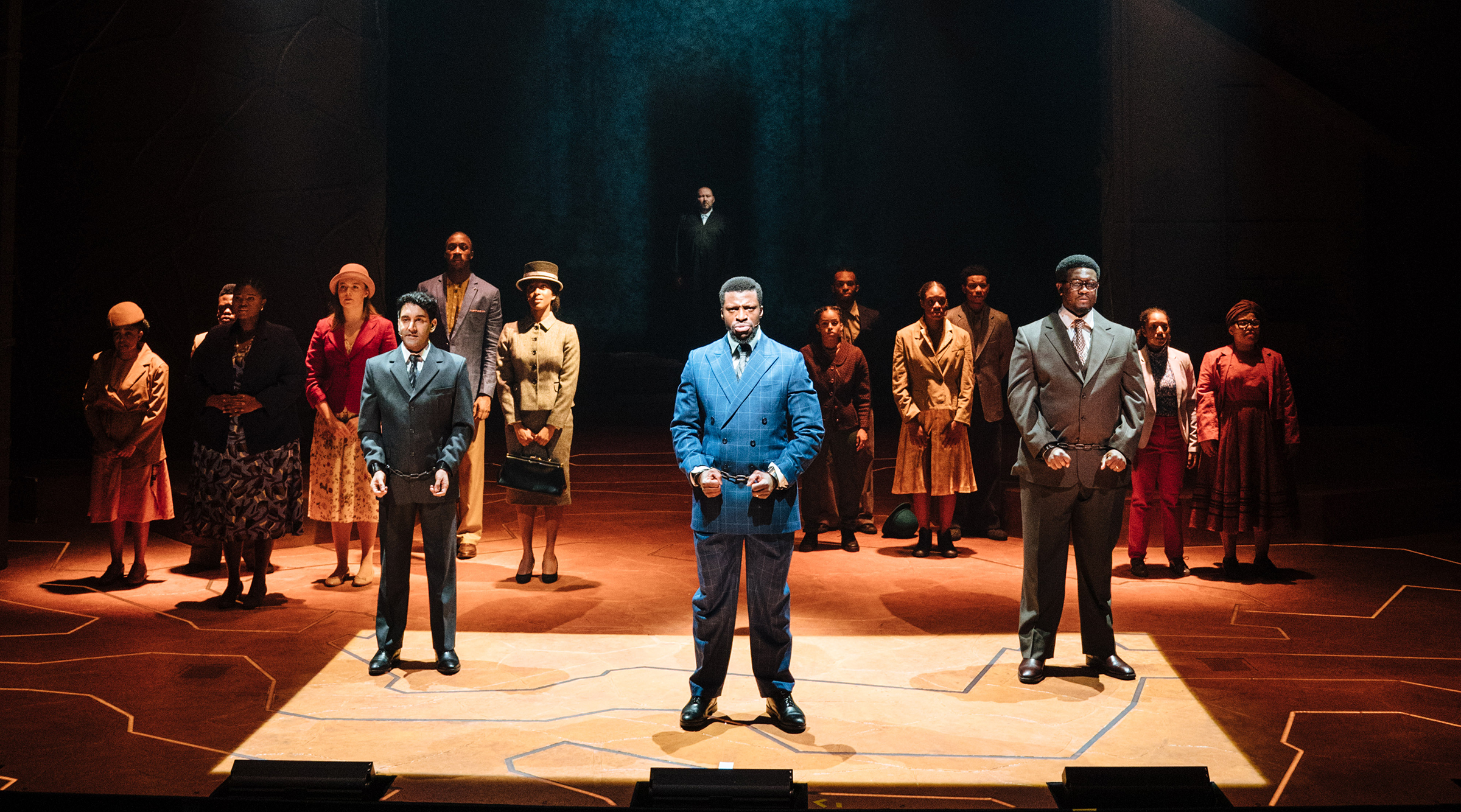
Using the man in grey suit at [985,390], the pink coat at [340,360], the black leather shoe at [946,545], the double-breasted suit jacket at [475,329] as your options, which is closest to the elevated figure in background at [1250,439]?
the man in grey suit at [985,390]

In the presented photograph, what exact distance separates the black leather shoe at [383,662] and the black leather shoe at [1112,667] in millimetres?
2896

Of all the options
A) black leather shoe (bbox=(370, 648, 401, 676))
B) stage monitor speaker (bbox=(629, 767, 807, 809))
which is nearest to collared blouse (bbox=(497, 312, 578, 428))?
black leather shoe (bbox=(370, 648, 401, 676))

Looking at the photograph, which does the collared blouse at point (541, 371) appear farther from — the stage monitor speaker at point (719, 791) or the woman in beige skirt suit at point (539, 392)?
the stage monitor speaker at point (719, 791)

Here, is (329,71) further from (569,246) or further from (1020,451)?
(1020,451)

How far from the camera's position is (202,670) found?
15.3 feet

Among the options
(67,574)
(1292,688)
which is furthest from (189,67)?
(1292,688)

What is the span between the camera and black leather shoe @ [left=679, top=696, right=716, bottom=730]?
3990mm

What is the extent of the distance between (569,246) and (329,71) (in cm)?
481

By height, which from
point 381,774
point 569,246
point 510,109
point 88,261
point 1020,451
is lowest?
point 381,774

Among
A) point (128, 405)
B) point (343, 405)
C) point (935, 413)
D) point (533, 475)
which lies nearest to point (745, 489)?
point (533, 475)

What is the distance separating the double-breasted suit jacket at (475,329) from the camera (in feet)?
22.4

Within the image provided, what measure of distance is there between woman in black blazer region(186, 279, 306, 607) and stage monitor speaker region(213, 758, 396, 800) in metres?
2.74

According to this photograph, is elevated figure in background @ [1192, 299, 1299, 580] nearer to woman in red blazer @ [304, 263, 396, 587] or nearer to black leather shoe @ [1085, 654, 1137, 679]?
black leather shoe @ [1085, 654, 1137, 679]

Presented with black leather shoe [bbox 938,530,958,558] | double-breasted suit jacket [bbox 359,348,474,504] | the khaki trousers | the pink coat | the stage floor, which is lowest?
the stage floor
